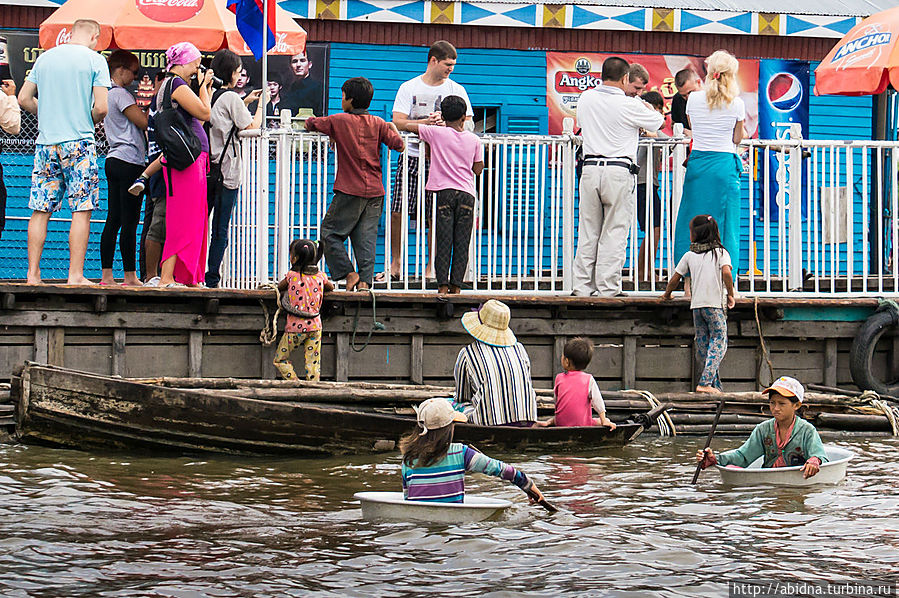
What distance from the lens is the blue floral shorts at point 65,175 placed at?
11.3 metres

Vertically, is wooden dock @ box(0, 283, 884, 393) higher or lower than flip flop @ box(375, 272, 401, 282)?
lower

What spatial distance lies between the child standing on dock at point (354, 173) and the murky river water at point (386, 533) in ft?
8.21

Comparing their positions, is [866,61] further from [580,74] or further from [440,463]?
[440,463]

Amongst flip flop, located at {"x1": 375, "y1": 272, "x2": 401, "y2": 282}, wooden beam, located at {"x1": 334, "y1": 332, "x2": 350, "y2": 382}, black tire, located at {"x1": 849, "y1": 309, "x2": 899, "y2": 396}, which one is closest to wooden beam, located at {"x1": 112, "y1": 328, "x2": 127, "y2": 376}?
wooden beam, located at {"x1": 334, "y1": 332, "x2": 350, "y2": 382}

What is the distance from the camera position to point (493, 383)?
1013cm

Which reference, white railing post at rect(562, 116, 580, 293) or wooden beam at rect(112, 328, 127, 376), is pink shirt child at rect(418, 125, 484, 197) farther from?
wooden beam at rect(112, 328, 127, 376)

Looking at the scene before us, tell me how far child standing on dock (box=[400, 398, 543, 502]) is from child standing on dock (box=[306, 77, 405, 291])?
426 cm

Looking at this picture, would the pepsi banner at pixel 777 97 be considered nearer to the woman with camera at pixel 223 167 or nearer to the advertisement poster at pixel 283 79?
the advertisement poster at pixel 283 79

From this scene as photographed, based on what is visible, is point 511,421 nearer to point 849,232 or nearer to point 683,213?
point 683,213

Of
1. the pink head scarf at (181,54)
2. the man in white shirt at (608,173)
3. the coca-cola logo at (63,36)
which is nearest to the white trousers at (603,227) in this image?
the man in white shirt at (608,173)

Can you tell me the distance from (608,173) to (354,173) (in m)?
2.48

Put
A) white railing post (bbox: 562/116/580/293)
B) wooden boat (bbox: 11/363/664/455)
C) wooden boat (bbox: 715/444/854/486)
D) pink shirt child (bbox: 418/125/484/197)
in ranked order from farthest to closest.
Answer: white railing post (bbox: 562/116/580/293) → pink shirt child (bbox: 418/125/484/197) → wooden boat (bbox: 11/363/664/455) → wooden boat (bbox: 715/444/854/486)

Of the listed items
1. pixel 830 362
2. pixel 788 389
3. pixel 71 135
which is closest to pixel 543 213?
pixel 830 362

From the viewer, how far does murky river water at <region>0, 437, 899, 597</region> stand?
6398 millimetres
